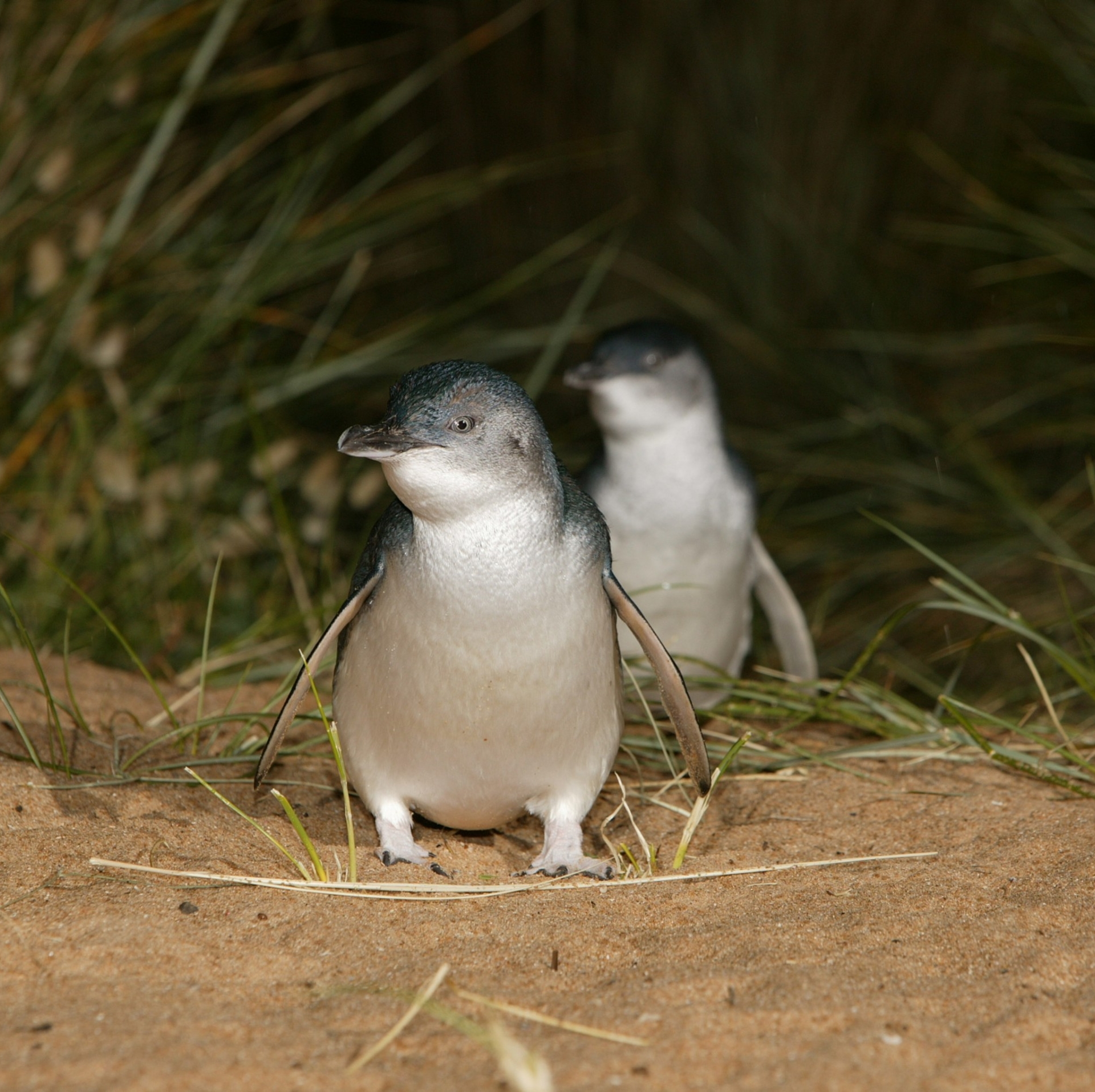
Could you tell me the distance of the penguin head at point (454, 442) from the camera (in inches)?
101

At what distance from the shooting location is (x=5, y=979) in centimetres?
203

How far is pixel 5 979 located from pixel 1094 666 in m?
2.91

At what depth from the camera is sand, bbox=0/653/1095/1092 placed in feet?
5.89

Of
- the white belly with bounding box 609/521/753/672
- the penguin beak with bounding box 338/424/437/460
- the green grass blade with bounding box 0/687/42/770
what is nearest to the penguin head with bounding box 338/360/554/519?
the penguin beak with bounding box 338/424/437/460

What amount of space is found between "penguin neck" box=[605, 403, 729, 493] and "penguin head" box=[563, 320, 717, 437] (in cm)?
2

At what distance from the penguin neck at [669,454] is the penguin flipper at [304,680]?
1.79 metres

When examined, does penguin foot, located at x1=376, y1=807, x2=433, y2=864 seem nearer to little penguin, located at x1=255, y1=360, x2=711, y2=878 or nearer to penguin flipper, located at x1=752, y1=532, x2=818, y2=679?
little penguin, located at x1=255, y1=360, x2=711, y2=878

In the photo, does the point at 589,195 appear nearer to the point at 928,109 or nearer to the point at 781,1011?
the point at 928,109

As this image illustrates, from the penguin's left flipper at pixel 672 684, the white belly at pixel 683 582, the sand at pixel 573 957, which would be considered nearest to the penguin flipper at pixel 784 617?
the white belly at pixel 683 582

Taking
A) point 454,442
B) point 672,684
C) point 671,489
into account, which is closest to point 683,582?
point 671,489

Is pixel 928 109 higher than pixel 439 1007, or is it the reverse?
pixel 928 109

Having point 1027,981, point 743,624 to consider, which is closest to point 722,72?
point 743,624

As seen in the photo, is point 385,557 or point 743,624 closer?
point 385,557

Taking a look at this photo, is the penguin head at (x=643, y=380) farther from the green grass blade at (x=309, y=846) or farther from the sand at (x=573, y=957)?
the green grass blade at (x=309, y=846)
